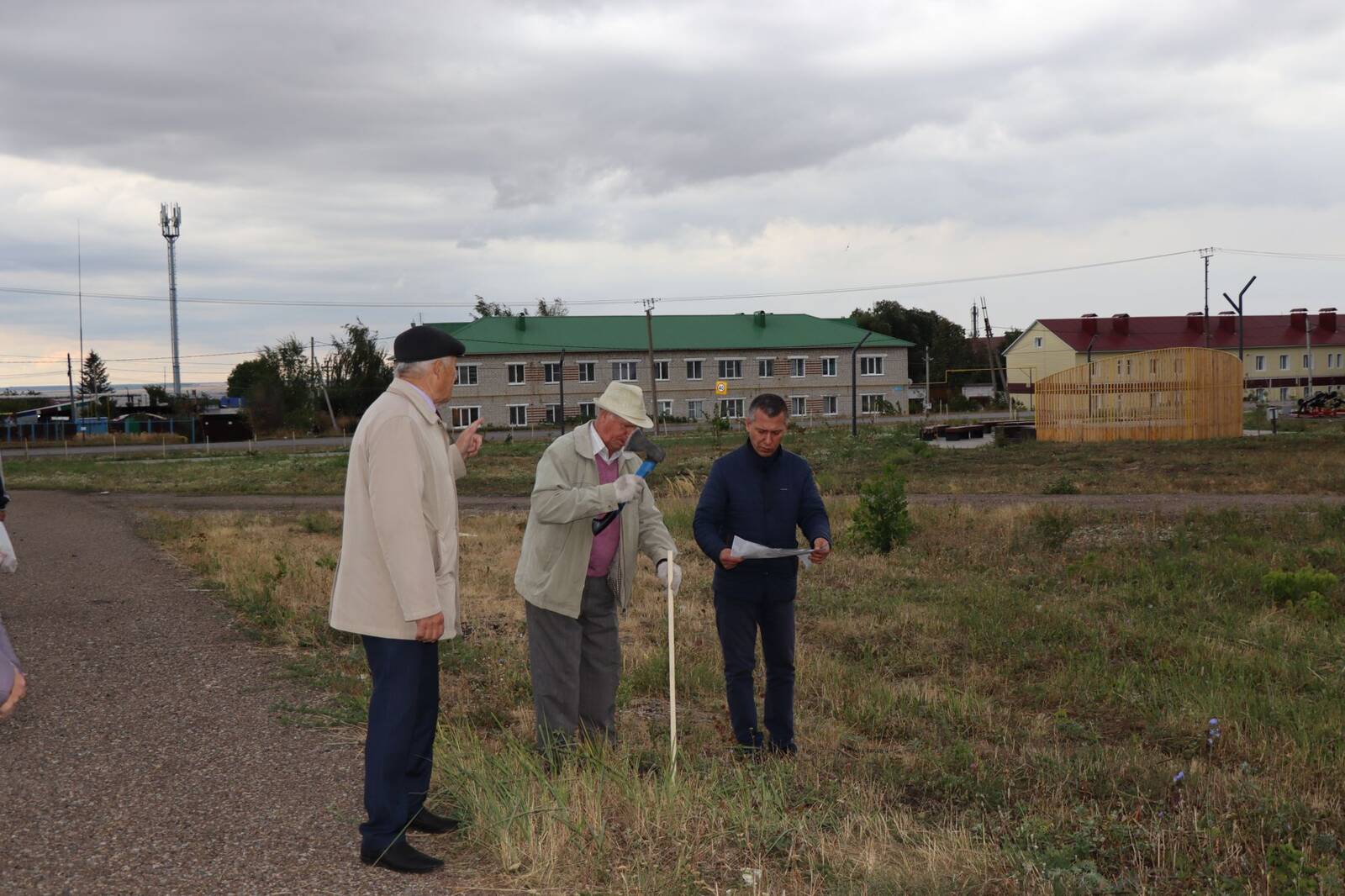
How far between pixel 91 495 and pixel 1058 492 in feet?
70.9

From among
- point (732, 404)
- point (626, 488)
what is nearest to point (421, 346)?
point (626, 488)

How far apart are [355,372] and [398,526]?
7867 cm

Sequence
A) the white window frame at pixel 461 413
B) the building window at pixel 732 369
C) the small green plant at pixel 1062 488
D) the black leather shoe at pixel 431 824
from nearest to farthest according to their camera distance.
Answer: the black leather shoe at pixel 431 824
the small green plant at pixel 1062 488
the white window frame at pixel 461 413
the building window at pixel 732 369

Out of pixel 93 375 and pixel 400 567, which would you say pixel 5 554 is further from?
pixel 93 375

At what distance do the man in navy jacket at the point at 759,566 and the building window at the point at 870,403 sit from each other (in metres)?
66.9

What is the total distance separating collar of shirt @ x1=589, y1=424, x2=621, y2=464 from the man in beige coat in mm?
1082

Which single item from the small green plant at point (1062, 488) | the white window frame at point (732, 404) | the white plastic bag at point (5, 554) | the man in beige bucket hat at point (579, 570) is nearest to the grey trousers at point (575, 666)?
the man in beige bucket hat at point (579, 570)

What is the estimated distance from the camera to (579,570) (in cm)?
514

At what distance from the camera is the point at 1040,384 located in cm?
3556

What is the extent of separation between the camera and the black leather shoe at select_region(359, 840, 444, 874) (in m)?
3.96

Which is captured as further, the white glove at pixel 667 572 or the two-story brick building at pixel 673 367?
the two-story brick building at pixel 673 367

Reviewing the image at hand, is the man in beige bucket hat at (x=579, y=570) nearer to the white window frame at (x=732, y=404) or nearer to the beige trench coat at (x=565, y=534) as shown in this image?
the beige trench coat at (x=565, y=534)

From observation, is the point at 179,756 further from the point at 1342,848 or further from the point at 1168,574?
the point at 1168,574

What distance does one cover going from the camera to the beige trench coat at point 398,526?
3.97 meters
